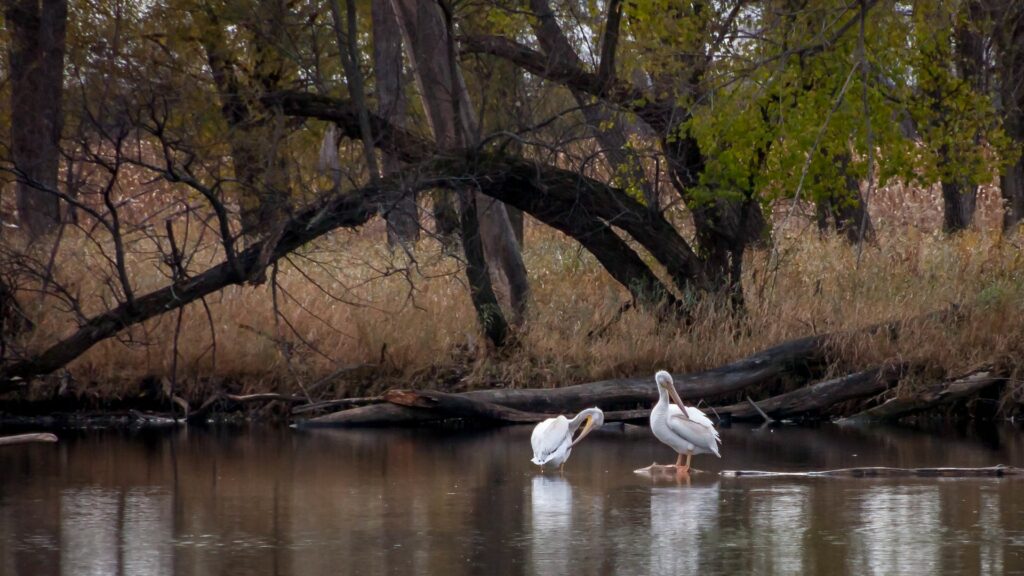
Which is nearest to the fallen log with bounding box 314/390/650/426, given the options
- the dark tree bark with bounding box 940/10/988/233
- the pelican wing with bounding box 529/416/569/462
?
the pelican wing with bounding box 529/416/569/462

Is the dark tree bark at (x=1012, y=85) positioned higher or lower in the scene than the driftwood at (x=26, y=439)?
higher

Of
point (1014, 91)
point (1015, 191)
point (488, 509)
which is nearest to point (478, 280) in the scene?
point (488, 509)

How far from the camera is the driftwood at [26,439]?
13.9 m

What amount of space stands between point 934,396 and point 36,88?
1268 centimetres

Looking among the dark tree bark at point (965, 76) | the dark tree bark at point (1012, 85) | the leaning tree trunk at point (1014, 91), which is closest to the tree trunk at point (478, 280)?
the dark tree bark at point (965, 76)

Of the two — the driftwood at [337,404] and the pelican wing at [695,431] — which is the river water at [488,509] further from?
the driftwood at [337,404]

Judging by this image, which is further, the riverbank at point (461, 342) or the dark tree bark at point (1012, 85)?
the dark tree bark at point (1012, 85)

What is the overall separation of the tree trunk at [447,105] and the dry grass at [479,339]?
66 centimetres

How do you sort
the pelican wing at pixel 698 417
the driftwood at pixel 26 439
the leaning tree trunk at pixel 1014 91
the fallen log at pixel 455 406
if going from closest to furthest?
the pelican wing at pixel 698 417 < the driftwood at pixel 26 439 < the fallen log at pixel 455 406 < the leaning tree trunk at pixel 1014 91

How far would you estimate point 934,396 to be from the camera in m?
15.3

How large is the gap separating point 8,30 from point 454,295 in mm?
8222

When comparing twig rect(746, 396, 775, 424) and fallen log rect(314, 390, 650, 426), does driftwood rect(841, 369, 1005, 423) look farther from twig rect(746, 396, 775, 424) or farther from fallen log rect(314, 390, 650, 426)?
fallen log rect(314, 390, 650, 426)

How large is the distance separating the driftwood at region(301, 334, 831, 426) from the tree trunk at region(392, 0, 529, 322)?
61.0 inches

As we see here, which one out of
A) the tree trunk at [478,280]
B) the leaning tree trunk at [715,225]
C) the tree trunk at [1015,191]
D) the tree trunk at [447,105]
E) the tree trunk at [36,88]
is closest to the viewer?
the tree trunk at [478,280]
